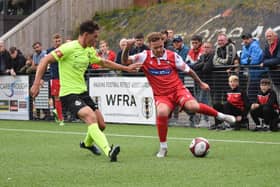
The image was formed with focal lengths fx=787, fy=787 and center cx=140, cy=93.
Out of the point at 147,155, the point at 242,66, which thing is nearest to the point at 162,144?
the point at 147,155

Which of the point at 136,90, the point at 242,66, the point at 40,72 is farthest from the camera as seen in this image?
the point at 136,90

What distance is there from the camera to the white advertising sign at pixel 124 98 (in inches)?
736

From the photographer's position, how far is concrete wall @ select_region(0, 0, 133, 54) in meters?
29.4

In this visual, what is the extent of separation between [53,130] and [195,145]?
6551 millimetres

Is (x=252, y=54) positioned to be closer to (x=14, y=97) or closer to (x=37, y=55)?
(x=37, y=55)

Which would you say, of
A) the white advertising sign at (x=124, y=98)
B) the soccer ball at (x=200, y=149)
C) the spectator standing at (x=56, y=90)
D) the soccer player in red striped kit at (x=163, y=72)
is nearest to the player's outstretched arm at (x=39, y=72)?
the soccer player in red striped kit at (x=163, y=72)

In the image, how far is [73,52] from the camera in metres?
11.7

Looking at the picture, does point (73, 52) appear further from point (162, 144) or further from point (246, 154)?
point (246, 154)

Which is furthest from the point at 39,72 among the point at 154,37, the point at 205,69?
the point at 205,69

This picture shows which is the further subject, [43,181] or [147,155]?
[147,155]

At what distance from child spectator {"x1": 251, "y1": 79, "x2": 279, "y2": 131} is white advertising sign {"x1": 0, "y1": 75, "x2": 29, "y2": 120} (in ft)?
24.9

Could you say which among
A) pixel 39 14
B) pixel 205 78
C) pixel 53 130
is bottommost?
pixel 53 130

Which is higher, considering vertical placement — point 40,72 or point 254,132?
point 40,72

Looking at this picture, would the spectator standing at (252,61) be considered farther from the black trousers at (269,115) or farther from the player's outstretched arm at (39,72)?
the player's outstretched arm at (39,72)
